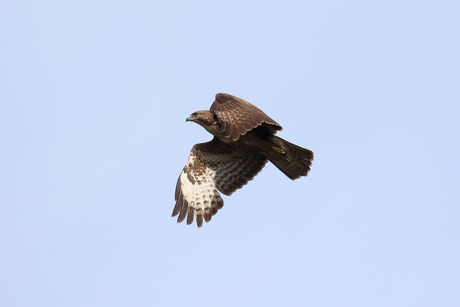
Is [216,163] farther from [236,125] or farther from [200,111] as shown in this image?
[236,125]

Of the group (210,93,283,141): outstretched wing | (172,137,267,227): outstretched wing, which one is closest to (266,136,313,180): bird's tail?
(172,137,267,227): outstretched wing

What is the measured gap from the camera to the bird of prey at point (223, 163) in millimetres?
11758

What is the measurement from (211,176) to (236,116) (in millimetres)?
2733

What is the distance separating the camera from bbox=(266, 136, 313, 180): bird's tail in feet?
39.1

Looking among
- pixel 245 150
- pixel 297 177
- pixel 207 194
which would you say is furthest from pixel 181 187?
pixel 297 177

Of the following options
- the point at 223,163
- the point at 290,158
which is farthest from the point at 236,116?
the point at 223,163

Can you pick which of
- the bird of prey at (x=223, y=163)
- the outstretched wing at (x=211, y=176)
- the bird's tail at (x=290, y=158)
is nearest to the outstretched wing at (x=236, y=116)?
the bird of prey at (x=223, y=163)

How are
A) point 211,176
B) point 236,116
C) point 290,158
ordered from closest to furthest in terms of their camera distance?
point 236,116 < point 290,158 < point 211,176

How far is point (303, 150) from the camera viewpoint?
12.0 m

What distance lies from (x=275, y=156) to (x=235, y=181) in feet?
3.62

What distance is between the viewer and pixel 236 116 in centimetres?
1048

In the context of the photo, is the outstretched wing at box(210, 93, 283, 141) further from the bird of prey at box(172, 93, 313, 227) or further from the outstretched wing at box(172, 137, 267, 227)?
the outstretched wing at box(172, 137, 267, 227)

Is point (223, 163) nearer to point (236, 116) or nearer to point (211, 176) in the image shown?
point (211, 176)

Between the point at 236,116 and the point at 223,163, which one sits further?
the point at 223,163
